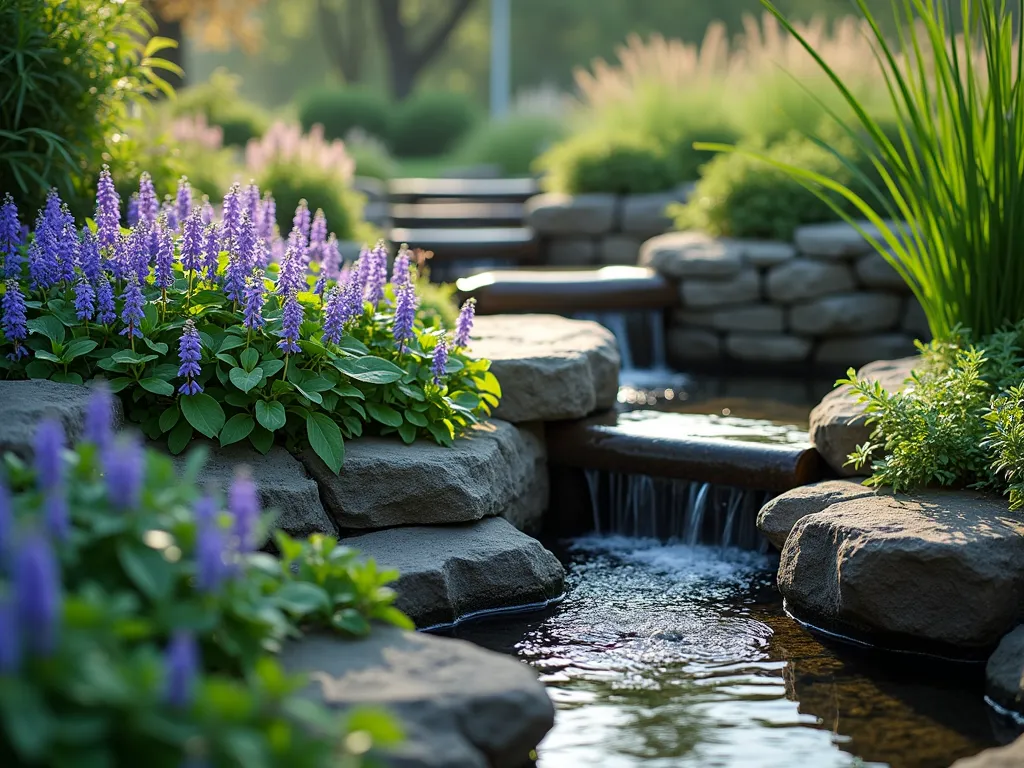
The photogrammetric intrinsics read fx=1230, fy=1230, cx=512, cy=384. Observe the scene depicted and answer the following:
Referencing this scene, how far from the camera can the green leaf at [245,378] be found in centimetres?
389

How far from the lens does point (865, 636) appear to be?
13.3 feet

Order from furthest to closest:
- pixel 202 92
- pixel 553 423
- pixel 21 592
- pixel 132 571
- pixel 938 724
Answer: pixel 202 92, pixel 553 423, pixel 938 724, pixel 132 571, pixel 21 592

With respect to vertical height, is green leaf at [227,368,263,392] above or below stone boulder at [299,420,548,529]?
above

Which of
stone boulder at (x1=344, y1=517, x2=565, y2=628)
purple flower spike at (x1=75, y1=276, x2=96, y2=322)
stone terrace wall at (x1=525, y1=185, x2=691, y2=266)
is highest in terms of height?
stone terrace wall at (x1=525, y1=185, x2=691, y2=266)

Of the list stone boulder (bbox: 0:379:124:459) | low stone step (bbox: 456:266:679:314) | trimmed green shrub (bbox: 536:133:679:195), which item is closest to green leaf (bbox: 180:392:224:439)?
stone boulder (bbox: 0:379:124:459)

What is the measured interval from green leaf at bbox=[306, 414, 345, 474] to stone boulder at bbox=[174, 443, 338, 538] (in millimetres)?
110

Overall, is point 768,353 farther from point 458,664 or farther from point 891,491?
point 458,664

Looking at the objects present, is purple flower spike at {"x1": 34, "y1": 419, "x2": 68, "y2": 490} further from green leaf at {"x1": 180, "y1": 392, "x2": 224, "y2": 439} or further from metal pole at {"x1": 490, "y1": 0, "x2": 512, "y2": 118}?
metal pole at {"x1": 490, "y1": 0, "x2": 512, "y2": 118}

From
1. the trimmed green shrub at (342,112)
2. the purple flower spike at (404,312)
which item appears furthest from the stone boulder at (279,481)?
the trimmed green shrub at (342,112)

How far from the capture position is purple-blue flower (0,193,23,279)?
170 inches

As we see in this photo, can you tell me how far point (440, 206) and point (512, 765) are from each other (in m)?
8.93

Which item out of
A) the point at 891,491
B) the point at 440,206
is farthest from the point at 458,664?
the point at 440,206

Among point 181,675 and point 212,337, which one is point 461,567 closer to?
point 212,337

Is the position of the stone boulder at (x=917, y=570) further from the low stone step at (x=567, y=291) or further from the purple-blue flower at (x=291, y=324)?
the low stone step at (x=567, y=291)
